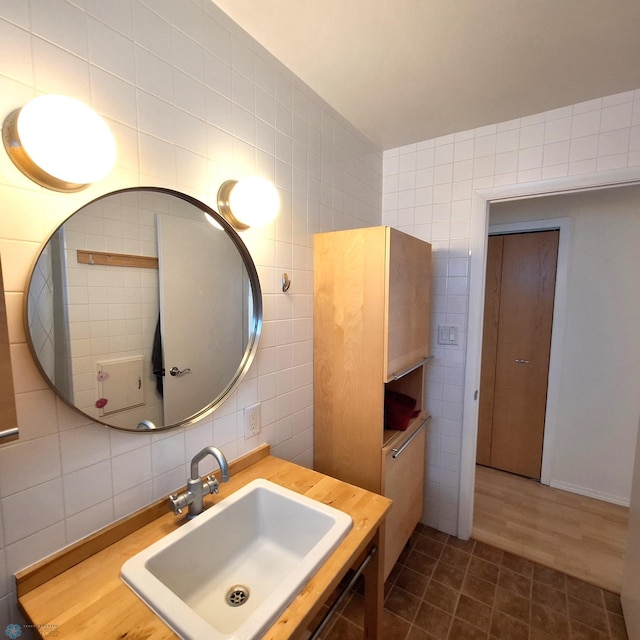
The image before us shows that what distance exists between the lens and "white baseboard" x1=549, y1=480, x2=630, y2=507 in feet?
7.45

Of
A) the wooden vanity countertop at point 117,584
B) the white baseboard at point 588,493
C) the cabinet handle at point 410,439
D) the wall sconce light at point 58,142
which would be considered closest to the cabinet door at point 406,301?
the cabinet handle at point 410,439

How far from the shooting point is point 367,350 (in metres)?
1.43

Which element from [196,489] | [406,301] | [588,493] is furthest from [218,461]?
[588,493]

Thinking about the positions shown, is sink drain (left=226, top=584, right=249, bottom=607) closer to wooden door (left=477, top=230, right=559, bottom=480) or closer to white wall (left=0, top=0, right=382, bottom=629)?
white wall (left=0, top=0, right=382, bottom=629)

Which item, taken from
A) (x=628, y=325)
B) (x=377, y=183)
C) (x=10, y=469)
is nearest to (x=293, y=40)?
(x=377, y=183)

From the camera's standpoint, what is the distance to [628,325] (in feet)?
7.18

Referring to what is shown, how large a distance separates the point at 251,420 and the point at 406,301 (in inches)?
33.5

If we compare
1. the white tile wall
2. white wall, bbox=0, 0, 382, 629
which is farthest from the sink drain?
the white tile wall

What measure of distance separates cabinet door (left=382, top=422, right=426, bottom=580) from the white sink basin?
542mm

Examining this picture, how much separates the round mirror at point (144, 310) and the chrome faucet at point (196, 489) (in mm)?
149

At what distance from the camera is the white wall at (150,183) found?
2.37ft

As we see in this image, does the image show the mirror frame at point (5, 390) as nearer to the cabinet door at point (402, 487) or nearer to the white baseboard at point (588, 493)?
the cabinet door at point (402, 487)

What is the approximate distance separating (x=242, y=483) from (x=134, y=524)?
34 cm

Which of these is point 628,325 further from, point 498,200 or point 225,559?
point 225,559
